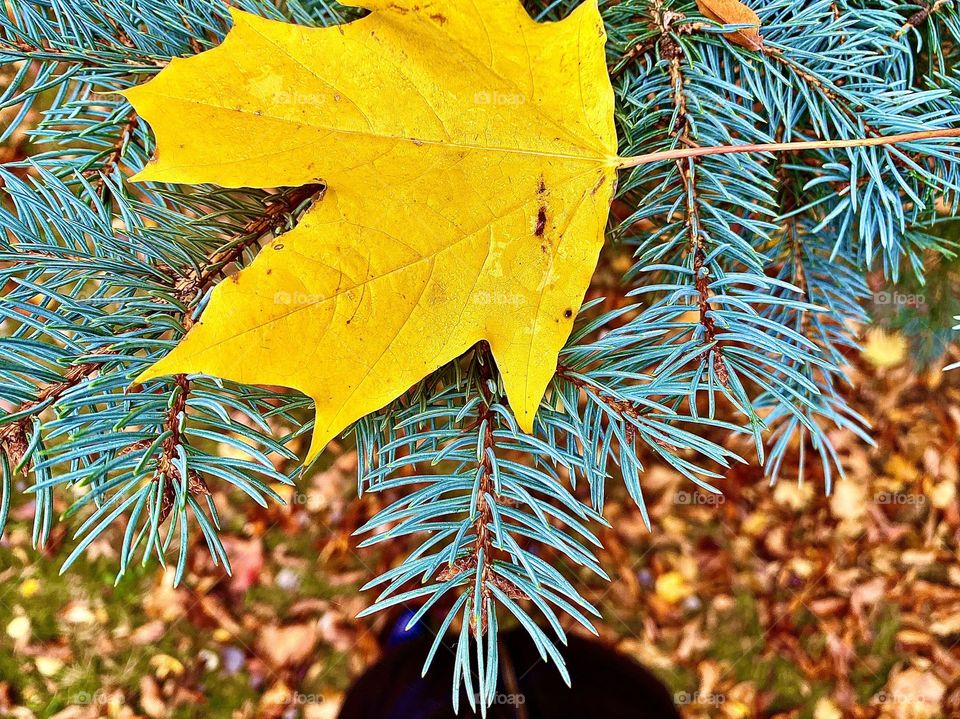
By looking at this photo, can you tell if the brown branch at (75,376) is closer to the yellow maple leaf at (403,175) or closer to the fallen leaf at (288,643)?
the yellow maple leaf at (403,175)

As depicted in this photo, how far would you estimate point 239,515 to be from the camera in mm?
1075

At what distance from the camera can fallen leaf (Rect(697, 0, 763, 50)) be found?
456 mm

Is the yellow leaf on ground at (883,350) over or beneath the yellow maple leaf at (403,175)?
beneath

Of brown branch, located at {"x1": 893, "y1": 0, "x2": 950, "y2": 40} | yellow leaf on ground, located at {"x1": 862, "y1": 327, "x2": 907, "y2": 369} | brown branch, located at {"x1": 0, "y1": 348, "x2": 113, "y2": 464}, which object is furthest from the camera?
yellow leaf on ground, located at {"x1": 862, "y1": 327, "x2": 907, "y2": 369}

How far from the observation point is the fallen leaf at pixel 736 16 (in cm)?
46

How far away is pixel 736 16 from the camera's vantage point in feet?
1.50

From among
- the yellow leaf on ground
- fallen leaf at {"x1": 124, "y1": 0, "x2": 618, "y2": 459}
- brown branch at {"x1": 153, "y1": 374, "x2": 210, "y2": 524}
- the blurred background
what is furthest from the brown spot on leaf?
the yellow leaf on ground

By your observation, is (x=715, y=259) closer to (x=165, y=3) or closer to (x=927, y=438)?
(x=165, y=3)

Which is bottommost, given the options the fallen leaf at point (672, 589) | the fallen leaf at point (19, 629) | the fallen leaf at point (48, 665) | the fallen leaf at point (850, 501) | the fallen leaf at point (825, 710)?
the fallen leaf at point (825, 710)

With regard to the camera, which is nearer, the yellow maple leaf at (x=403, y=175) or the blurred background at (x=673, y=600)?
the yellow maple leaf at (x=403, y=175)

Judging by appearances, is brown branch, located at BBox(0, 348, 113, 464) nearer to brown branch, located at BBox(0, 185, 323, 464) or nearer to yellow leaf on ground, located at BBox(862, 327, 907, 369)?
brown branch, located at BBox(0, 185, 323, 464)

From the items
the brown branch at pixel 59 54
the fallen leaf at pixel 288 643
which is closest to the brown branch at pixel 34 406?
the brown branch at pixel 59 54

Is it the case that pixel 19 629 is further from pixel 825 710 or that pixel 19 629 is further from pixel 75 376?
pixel 825 710

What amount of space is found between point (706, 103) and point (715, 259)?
11 centimetres
